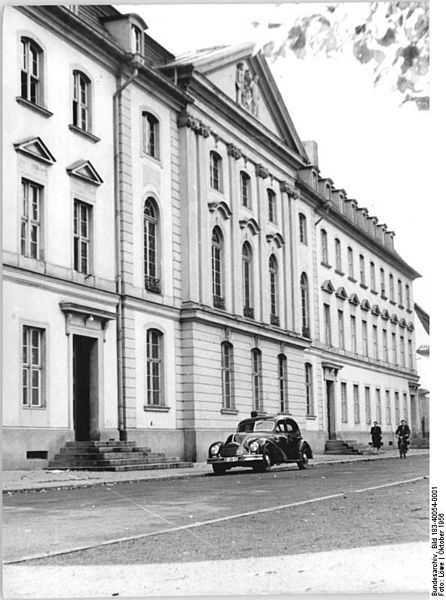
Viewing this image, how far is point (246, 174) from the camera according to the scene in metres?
12.0

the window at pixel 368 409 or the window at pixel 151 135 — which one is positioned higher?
the window at pixel 151 135

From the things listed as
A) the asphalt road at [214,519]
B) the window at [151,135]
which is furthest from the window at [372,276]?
the window at [151,135]

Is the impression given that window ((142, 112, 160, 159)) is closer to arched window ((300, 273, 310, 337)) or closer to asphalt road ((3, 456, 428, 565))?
arched window ((300, 273, 310, 337))

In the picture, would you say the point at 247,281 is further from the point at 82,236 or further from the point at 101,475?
the point at 101,475

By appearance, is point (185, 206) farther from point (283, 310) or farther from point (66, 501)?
point (66, 501)

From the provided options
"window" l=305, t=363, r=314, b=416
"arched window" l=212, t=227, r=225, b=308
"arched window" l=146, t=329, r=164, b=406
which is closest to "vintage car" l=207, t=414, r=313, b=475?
"window" l=305, t=363, r=314, b=416

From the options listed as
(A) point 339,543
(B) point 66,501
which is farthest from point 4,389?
(A) point 339,543

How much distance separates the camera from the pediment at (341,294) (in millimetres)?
10943

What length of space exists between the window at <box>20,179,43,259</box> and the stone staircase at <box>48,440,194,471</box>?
6.56 feet

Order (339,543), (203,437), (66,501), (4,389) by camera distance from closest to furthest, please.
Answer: (339,543) → (4,389) → (66,501) → (203,437)

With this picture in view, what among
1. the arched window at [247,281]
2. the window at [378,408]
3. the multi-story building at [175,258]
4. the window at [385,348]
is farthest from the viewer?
the arched window at [247,281]

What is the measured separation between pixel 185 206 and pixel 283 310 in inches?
73.9

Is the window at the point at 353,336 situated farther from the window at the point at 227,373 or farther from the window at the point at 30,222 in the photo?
the window at the point at 30,222

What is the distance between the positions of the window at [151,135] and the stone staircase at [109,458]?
3589 mm
